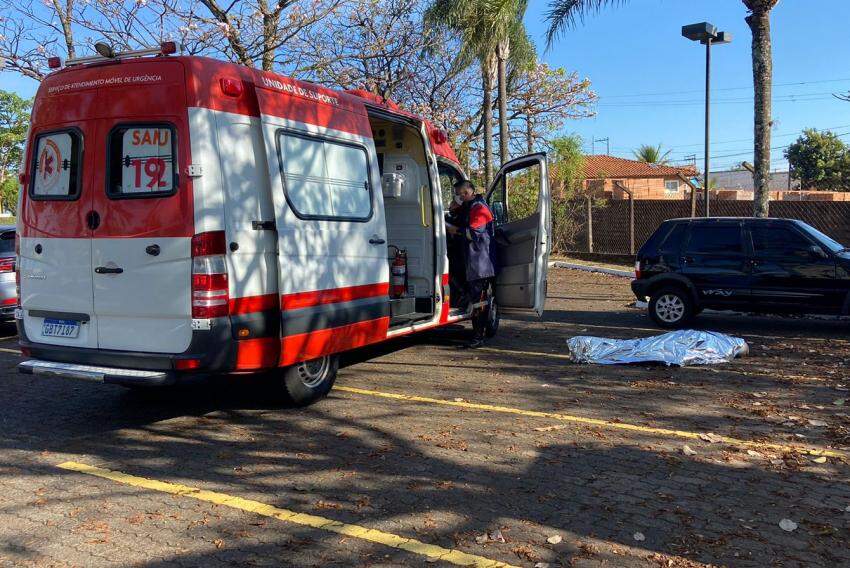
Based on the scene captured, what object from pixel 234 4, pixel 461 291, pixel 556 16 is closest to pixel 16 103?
pixel 234 4

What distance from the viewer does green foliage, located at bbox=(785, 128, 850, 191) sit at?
47.4 m

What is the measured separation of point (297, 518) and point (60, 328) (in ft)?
9.47

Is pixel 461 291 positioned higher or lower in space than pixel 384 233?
lower

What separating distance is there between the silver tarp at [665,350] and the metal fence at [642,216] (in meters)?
10.1

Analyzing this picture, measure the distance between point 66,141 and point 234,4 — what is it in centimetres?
931

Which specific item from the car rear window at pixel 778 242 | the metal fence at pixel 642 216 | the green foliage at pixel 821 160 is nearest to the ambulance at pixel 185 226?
the car rear window at pixel 778 242

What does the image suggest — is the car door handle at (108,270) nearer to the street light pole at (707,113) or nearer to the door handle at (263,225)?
the door handle at (263,225)

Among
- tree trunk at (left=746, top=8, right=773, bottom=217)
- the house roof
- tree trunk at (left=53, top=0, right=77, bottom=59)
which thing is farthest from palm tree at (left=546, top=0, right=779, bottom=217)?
the house roof

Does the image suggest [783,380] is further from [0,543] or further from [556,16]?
[556,16]

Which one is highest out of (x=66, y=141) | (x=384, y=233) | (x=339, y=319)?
(x=66, y=141)

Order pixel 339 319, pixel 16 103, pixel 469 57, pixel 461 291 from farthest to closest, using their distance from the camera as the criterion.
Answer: pixel 16 103
pixel 469 57
pixel 461 291
pixel 339 319

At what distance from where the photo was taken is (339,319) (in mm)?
6309

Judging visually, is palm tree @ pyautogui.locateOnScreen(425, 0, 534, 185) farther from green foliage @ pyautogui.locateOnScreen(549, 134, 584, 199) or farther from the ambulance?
the ambulance

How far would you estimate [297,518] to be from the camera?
162 inches
